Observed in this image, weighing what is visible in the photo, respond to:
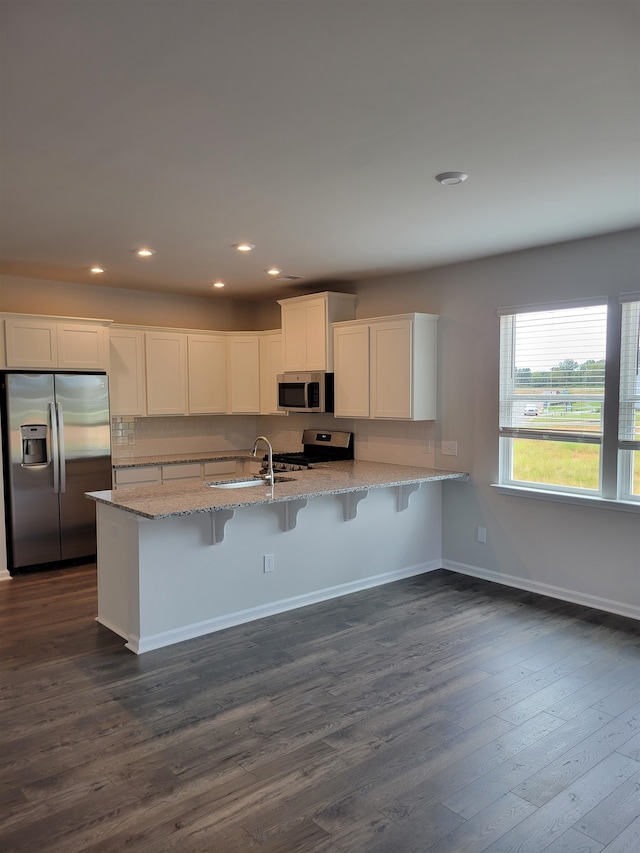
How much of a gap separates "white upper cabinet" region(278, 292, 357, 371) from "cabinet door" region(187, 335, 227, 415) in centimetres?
90

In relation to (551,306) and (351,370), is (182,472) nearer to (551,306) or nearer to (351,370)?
(351,370)

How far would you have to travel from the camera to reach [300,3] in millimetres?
1555

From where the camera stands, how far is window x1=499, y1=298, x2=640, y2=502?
3.96 meters

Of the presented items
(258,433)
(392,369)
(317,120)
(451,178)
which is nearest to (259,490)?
(392,369)

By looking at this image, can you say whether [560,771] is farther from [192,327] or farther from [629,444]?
[192,327]

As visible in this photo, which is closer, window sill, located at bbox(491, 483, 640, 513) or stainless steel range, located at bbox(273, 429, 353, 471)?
window sill, located at bbox(491, 483, 640, 513)

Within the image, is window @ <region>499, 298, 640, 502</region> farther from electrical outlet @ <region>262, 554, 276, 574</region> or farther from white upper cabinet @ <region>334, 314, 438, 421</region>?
electrical outlet @ <region>262, 554, 276, 574</region>

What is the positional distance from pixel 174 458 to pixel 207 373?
3.19ft

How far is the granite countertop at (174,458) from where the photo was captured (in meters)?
5.86

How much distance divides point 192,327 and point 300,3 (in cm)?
532

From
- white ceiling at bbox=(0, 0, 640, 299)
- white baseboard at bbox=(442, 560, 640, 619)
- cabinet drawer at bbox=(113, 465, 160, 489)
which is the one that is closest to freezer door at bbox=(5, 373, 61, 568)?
cabinet drawer at bbox=(113, 465, 160, 489)

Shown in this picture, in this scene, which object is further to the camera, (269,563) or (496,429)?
(496,429)

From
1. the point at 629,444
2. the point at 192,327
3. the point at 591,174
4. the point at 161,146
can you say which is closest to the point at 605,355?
the point at 629,444

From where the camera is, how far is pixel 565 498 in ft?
13.9
